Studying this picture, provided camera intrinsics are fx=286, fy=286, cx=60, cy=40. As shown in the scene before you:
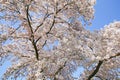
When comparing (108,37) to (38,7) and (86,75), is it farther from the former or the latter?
(38,7)

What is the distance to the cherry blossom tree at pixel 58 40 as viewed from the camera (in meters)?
15.9

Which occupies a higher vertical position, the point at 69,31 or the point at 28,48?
the point at 69,31

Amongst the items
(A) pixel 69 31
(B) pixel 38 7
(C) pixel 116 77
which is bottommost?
(C) pixel 116 77

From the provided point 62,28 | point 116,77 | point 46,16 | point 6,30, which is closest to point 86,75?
point 116,77

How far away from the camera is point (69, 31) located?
57.7 ft

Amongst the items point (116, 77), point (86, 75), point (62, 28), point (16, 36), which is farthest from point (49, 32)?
point (116, 77)

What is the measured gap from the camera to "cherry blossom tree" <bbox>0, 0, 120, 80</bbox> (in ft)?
52.0

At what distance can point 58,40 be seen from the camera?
17312 mm

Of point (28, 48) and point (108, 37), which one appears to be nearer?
point (108, 37)

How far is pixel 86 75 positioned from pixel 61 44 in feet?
9.69

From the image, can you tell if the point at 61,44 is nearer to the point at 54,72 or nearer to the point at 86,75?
the point at 54,72

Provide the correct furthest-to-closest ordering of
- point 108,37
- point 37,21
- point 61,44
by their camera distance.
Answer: point 37,21
point 108,37
point 61,44

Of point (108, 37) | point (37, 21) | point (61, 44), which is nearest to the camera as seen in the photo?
point (61, 44)

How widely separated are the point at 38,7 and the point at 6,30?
2496 mm
